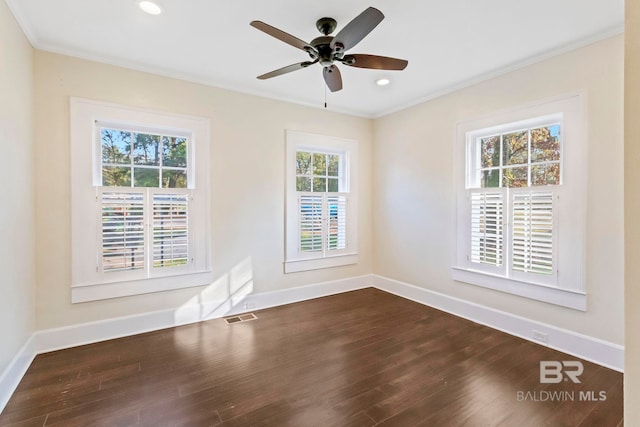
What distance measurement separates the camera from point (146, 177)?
3.27 meters

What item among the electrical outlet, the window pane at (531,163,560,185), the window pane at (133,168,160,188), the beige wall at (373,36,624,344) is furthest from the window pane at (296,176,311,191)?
the electrical outlet

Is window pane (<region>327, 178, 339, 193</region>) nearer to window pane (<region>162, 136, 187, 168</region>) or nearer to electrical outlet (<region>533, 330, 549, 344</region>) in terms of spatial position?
window pane (<region>162, 136, 187, 168</region>)

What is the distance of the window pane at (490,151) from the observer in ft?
11.1

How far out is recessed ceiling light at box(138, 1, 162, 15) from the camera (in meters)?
2.19

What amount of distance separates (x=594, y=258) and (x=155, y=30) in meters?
4.16

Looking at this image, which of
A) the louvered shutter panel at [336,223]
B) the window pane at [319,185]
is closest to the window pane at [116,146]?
the window pane at [319,185]

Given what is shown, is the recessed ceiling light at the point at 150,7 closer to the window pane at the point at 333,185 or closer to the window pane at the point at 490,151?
the window pane at the point at 333,185

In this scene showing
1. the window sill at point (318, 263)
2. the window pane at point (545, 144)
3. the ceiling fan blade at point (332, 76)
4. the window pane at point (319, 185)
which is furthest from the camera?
the window pane at point (319, 185)

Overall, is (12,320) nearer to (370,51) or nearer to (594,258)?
(370,51)

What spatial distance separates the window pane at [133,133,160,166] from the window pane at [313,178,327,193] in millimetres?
2016

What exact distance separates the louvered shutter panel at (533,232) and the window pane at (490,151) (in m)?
0.50

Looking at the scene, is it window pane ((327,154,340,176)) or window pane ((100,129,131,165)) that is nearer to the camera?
window pane ((100,129,131,165))

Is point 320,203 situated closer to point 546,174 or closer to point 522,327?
point 546,174

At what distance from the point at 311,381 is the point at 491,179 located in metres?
2.82
